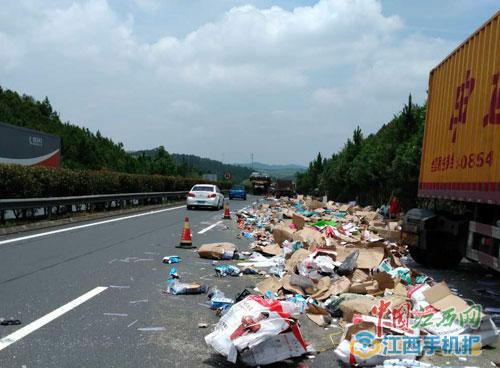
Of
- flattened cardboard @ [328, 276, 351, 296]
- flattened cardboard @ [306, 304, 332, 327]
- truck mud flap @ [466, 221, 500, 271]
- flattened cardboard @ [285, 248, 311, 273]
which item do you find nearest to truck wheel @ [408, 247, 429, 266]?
truck mud flap @ [466, 221, 500, 271]

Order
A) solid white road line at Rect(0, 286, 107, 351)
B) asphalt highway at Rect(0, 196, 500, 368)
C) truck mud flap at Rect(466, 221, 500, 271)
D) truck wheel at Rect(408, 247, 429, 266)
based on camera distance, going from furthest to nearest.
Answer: truck wheel at Rect(408, 247, 429, 266)
truck mud flap at Rect(466, 221, 500, 271)
solid white road line at Rect(0, 286, 107, 351)
asphalt highway at Rect(0, 196, 500, 368)

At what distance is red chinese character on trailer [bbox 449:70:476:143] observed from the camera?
8320 mm

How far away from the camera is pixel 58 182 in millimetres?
19609

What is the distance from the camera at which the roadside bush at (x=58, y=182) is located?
16375 millimetres

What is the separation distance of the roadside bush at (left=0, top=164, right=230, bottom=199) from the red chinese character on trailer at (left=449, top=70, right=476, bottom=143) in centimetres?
1302

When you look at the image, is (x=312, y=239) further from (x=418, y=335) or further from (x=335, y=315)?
(x=418, y=335)

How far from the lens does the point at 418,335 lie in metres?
5.04

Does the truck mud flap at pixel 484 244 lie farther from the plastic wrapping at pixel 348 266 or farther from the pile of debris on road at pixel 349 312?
the plastic wrapping at pixel 348 266

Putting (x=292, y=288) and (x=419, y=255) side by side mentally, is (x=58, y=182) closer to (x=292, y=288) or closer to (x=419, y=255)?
(x=419, y=255)

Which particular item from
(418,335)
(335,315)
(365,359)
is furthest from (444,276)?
(365,359)

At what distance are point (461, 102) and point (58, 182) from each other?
603 inches

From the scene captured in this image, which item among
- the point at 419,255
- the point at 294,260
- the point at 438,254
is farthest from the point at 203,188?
the point at 294,260

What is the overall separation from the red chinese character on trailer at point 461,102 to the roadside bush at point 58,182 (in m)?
13.0

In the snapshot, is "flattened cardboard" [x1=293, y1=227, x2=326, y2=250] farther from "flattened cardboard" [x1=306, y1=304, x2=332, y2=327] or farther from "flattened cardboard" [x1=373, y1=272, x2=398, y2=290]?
"flattened cardboard" [x1=306, y1=304, x2=332, y2=327]
